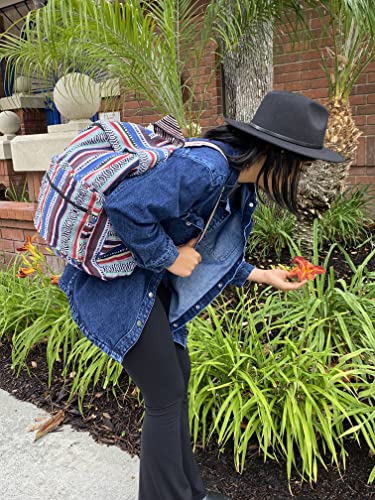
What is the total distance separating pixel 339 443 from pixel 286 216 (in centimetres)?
247

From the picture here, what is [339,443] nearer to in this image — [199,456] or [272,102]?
[199,456]

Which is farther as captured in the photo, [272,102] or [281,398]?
[281,398]

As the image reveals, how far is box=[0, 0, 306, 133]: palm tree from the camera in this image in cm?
303

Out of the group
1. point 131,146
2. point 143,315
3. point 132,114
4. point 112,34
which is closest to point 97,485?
point 143,315

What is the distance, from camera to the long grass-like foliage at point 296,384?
210 cm

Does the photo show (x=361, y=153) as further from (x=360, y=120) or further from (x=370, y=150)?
(x=360, y=120)

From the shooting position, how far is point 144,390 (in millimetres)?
1606

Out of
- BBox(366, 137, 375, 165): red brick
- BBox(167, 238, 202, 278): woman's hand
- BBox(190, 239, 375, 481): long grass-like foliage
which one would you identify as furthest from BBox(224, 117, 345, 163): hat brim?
BBox(366, 137, 375, 165): red brick

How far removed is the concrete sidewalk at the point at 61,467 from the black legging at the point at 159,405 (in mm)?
549

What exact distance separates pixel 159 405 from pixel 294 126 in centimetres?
99

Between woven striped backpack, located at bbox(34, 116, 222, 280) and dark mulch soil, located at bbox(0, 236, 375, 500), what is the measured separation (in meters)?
1.17

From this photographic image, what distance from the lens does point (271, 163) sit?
1.61 meters

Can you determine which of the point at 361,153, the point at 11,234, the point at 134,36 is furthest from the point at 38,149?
the point at 361,153

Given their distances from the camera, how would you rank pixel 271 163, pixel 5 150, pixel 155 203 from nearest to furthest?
pixel 155 203 → pixel 271 163 → pixel 5 150
